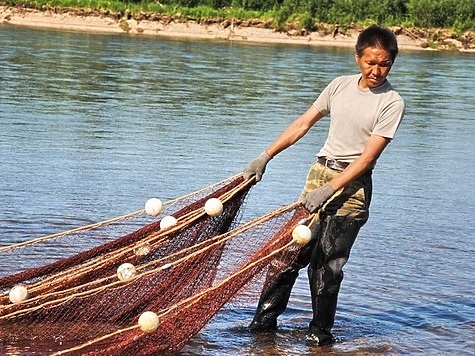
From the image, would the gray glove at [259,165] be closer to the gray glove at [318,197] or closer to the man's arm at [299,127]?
the man's arm at [299,127]

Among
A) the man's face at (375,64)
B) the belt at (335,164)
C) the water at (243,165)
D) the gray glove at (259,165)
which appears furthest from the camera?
the water at (243,165)

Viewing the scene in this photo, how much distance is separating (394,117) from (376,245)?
352cm

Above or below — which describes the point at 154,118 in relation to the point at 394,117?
below

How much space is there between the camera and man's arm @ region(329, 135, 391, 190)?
568 cm

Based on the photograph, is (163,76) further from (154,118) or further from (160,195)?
(160,195)

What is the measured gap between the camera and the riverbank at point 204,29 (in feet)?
168

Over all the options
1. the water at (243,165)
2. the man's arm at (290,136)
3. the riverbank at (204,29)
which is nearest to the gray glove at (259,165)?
the man's arm at (290,136)

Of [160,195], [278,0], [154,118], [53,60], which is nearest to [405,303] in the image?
[160,195]

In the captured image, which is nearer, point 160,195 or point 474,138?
point 160,195

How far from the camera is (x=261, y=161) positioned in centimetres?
620

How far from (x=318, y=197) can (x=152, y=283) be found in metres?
1.10

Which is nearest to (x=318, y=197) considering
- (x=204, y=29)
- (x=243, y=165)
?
(x=243, y=165)

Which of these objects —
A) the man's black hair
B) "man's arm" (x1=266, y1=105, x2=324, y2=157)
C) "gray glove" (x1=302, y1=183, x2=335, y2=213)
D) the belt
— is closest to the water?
"gray glove" (x1=302, y1=183, x2=335, y2=213)

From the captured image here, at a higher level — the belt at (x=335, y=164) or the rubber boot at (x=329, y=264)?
the belt at (x=335, y=164)
